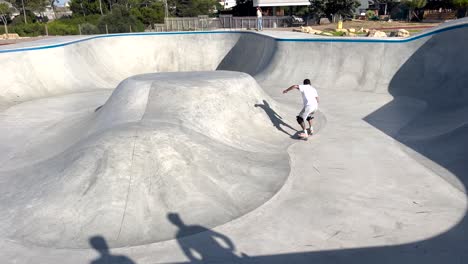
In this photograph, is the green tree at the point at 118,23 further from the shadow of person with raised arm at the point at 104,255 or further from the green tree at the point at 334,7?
the shadow of person with raised arm at the point at 104,255

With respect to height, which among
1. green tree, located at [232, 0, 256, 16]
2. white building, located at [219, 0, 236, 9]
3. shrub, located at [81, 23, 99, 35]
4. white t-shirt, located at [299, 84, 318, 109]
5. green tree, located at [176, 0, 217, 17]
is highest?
white building, located at [219, 0, 236, 9]

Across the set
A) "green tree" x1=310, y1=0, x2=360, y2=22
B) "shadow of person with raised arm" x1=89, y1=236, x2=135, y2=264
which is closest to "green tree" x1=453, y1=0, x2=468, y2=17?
"green tree" x1=310, y1=0, x2=360, y2=22

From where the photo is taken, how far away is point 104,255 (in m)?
4.91

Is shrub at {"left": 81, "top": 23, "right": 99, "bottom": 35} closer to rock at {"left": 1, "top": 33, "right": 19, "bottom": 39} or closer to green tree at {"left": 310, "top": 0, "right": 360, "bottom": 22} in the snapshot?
rock at {"left": 1, "top": 33, "right": 19, "bottom": 39}

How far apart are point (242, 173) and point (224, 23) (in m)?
40.2

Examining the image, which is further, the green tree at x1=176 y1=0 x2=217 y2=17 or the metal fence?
the green tree at x1=176 y1=0 x2=217 y2=17

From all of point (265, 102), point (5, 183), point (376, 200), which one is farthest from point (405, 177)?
point (5, 183)

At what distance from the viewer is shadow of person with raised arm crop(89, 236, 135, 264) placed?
15.6 feet

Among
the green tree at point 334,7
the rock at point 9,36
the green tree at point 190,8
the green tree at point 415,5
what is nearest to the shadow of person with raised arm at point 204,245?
the green tree at point 334,7

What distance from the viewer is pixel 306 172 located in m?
7.43

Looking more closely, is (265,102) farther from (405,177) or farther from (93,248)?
(93,248)

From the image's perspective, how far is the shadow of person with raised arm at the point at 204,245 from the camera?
15.6 ft

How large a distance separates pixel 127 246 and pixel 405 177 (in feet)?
18.2

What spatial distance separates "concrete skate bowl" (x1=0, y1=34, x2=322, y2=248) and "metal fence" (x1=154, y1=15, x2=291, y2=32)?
108 feet
